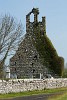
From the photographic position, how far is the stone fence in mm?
37688

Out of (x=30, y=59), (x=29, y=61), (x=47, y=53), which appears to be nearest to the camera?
(x=47, y=53)

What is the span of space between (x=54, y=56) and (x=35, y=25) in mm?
5834

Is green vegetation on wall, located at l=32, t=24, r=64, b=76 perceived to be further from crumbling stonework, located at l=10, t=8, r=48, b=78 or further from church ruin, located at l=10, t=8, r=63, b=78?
crumbling stonework, located at l=10, t=8, r=48, b=78

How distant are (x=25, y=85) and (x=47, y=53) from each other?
19926 mm

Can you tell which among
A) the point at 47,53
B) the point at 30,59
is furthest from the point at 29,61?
the point at 47,53

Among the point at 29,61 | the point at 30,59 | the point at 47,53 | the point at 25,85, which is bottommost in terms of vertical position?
the point at 25,85

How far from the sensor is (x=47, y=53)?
60.5 meters

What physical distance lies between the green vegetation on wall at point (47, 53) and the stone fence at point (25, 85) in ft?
35.2

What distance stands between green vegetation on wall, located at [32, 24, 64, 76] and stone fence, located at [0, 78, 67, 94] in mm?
10726

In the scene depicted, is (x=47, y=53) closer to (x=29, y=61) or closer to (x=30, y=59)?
(x=30, y=59)

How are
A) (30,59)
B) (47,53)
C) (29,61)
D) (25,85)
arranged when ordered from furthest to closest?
(29,61) → (30,59) → (47,53) → (25,85)

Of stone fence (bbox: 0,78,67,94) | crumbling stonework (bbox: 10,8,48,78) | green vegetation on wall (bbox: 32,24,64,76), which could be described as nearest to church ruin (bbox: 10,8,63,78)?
crumbling stonework (bbox: 10,8,48,78)

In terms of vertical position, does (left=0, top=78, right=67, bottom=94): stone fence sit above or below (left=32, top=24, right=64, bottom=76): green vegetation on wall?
below

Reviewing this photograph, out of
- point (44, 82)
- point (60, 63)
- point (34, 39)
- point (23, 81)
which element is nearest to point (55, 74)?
point (60, 63)
